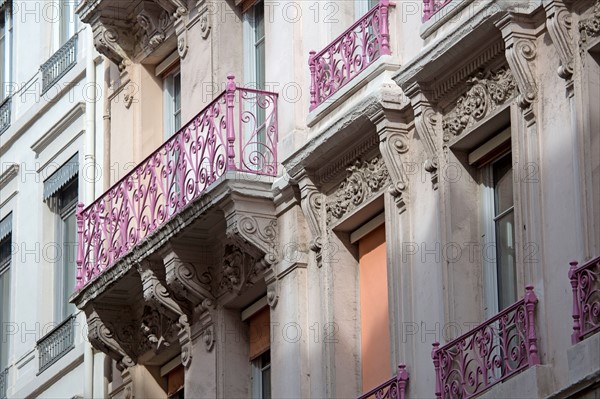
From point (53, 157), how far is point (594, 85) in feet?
39.2

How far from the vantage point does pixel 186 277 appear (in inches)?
831

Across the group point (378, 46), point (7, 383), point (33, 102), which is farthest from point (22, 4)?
point (378, 46)

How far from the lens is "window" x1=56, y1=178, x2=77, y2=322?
25891 mm

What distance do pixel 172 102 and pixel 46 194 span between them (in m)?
3.18

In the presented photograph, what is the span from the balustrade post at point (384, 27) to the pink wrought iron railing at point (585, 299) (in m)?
4.06

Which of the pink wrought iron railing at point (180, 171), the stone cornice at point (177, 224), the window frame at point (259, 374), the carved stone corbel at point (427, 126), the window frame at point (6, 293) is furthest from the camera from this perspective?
the window frame at point (6, 293)

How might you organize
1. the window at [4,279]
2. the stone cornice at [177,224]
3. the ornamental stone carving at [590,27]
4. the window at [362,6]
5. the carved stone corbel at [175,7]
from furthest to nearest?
the window at [4,279] < the carved stone corbel at [175,7] < the stone cornice at [177,224] < the window at [362,6] < the ornamental stone carving at [590,27]

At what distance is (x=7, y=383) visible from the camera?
27.1 m

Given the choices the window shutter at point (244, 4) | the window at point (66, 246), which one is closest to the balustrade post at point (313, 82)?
the window shutter at point (244, 4)

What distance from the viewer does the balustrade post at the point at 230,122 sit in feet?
65.6

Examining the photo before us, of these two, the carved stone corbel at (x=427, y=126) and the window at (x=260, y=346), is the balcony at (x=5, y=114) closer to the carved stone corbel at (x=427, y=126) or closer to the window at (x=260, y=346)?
the window at (x=260, y=346)

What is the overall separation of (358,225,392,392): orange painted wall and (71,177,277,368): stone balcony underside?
1350mm

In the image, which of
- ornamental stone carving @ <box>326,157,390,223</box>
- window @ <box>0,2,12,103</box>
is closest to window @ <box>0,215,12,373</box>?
window @ <box>0,2,12,103</box>

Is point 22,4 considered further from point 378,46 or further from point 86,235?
point 378,46
